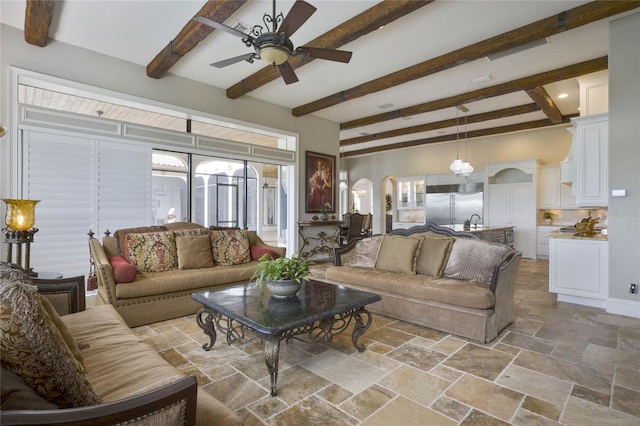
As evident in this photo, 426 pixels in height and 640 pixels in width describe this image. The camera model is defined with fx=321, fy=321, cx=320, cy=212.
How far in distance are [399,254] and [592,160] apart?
2789mm

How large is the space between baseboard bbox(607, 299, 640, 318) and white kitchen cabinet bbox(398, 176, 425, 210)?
639cm

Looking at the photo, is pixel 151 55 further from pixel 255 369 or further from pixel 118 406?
pixel 118 406

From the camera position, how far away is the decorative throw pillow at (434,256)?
353cm

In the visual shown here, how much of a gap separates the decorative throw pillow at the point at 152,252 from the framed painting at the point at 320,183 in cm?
347

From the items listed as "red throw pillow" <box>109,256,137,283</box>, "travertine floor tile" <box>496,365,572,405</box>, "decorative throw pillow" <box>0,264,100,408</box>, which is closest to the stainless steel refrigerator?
"travertine floor tile" <box>496,365,572,405</box>

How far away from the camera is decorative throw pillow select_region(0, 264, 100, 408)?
0.90 meters

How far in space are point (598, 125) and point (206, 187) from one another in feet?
19.9

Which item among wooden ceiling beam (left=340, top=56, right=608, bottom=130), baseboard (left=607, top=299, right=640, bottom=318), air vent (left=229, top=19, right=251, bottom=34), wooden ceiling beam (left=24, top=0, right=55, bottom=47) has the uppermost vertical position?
air vent (left=229, top=19, right=251, bottom=34)

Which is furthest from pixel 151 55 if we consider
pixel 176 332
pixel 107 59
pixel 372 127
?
pixel 372 127

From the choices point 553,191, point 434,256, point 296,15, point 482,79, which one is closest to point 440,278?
point 434,256

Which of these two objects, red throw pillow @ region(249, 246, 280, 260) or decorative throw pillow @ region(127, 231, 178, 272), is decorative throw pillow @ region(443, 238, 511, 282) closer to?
red throw pillow @ region(249, 246, 280, 260)

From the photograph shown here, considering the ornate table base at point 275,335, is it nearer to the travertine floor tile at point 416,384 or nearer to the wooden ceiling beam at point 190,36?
the travertine floor tile at point 416,384

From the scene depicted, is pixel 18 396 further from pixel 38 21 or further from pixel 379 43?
pixel 379 43

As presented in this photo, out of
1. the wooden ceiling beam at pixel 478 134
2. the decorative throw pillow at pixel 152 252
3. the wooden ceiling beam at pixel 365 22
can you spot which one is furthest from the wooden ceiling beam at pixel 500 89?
the decorative throw pillow at pixel 152 252
